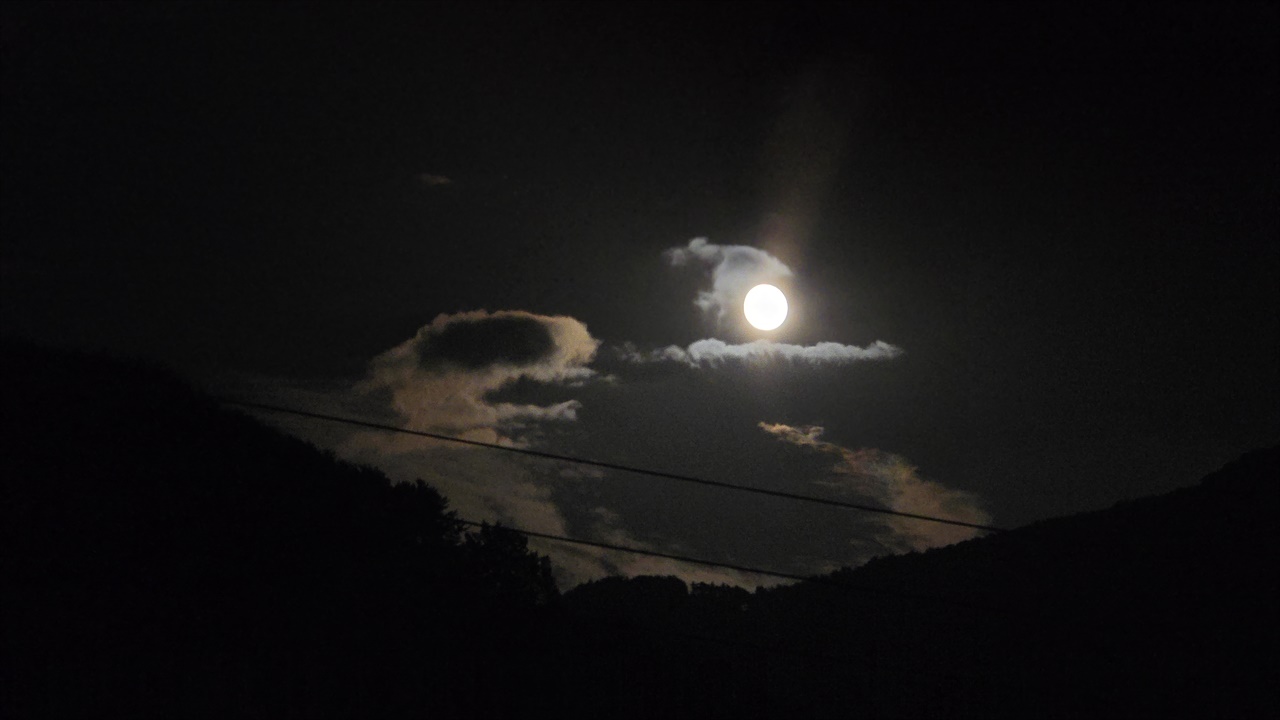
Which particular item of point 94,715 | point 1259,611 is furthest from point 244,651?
point 1259,611

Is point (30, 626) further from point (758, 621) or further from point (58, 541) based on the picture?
point (758, 621)

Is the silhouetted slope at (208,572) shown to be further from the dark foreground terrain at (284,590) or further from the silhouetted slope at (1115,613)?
the silhouetted slope at (1115,613)

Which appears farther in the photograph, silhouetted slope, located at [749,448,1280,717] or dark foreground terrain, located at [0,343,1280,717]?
silhouetted slope, located at [749,448,1280,717]

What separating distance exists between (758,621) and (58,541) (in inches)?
2850

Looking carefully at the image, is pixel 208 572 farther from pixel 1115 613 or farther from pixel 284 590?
pixel 1115 613

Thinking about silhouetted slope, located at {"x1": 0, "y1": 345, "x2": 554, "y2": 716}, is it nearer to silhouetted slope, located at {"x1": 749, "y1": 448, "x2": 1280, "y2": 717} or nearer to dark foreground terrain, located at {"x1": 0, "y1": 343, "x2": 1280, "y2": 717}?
dark foreground terrain, located at {"x1": 0, "y1": 343, "x2": 1280, "y2": 717}

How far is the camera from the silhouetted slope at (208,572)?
32375 mm

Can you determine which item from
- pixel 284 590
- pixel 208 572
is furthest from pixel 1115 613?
pixel 208 572

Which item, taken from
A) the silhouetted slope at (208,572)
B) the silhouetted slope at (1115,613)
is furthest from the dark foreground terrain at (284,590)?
the silhouetted slope at (1115,613)

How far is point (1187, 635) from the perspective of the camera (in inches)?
3078

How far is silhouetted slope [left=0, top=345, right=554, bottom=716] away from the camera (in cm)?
3238

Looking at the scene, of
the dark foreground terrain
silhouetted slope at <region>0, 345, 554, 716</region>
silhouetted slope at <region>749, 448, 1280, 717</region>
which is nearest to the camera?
silhouetted slope at <region>0, 345, 554, 716</region>

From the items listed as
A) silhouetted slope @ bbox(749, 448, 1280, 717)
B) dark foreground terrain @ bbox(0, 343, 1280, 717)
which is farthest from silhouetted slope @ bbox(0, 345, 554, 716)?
silhouetted slope @ bbox(749, 448, 1280, 717)

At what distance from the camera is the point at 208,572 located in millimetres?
37188
